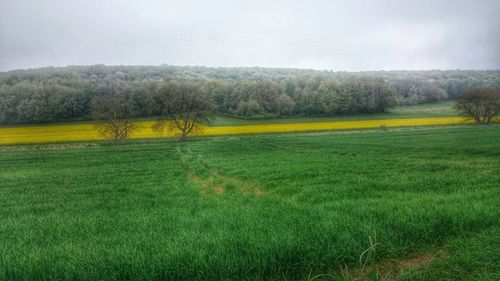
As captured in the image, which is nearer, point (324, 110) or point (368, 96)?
point (368, 96)

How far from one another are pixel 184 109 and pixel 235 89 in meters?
8.72

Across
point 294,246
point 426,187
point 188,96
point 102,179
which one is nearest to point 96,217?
point 294,246

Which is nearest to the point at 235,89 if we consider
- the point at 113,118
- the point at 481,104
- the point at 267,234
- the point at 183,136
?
the point at 183,136

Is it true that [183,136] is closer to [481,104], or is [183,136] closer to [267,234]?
[481,104]

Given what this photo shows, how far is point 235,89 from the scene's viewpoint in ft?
126

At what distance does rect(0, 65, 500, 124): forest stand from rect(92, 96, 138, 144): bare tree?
38.4 inches

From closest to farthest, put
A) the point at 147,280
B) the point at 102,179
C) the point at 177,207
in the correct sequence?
the point at 147,280 → the point at 177,207 → the point at 102,179

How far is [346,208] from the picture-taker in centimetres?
597

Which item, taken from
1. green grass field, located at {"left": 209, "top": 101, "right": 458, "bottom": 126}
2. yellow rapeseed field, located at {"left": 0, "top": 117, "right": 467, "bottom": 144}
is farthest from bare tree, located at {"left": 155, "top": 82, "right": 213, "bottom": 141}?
green grass field, located at {"left": 209, "top": 101, "right": 458, "bottom": 126}

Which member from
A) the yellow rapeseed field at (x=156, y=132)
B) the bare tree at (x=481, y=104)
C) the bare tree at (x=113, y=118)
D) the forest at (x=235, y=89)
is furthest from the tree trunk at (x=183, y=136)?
the bare tree at (x=481, y=104)

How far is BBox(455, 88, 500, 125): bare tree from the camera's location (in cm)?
1205

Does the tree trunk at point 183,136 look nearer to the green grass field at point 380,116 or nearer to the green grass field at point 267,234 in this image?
the green grass field at point 380,116

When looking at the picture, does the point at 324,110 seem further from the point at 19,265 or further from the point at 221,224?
the point at 19,265

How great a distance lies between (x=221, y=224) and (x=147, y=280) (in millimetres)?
1894
